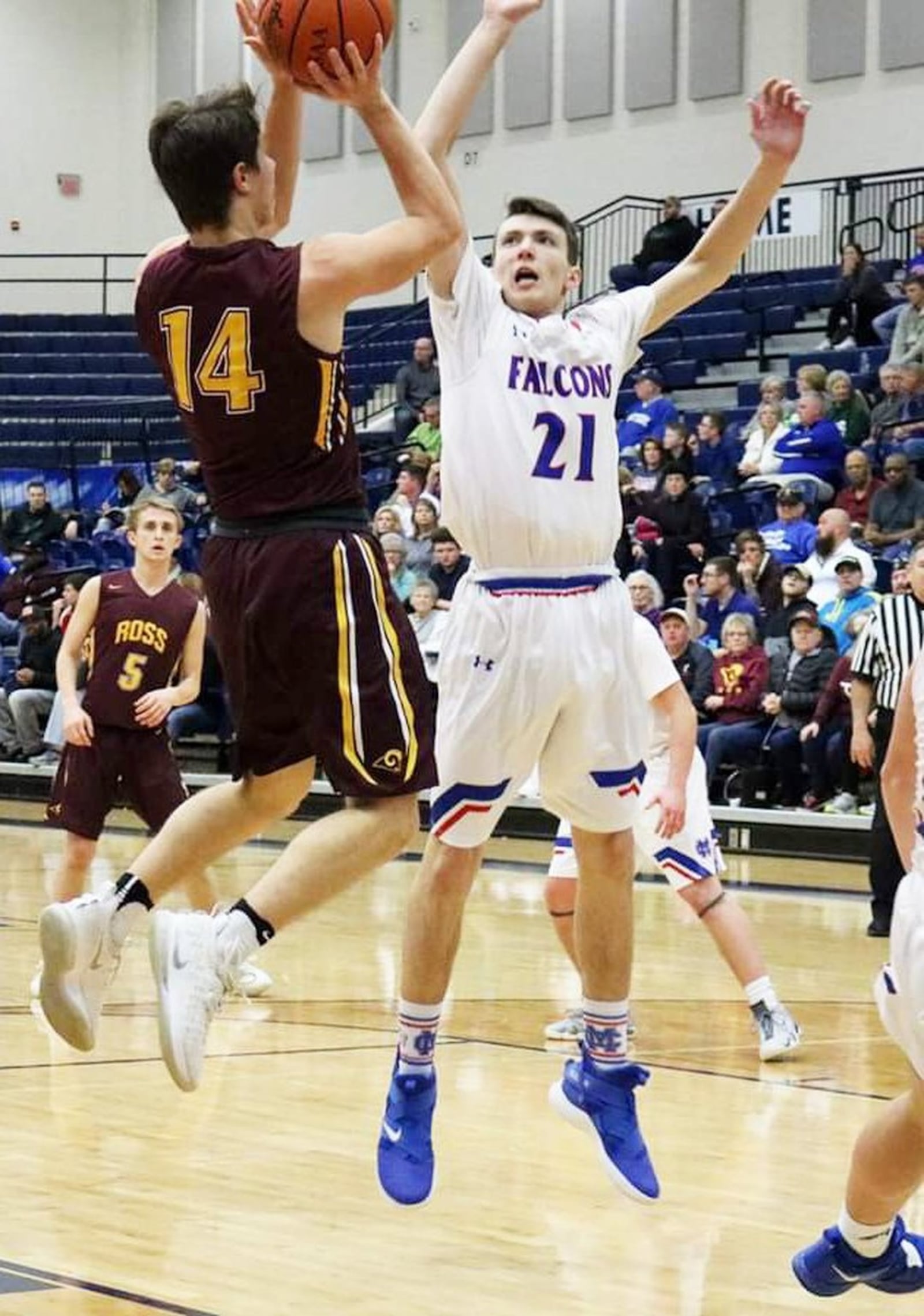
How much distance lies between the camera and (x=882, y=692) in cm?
1059

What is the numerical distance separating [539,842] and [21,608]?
707 centimetres

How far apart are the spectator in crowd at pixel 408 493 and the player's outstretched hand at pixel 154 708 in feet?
28.3

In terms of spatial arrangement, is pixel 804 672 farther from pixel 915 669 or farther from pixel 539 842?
pixel 915 669

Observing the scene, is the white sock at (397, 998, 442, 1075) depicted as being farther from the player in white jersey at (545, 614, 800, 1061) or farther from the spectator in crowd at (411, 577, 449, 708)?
the spectator in crowd at (411, 577, 449, 708)

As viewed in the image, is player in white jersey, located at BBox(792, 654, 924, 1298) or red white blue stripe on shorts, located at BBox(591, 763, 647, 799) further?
red white blue stripe on shorts, located at BBox(591, 763, 647, 799)

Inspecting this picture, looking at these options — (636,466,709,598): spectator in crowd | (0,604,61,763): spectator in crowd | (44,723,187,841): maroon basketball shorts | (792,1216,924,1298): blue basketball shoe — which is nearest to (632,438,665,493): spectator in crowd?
(636,466,709,598): spectator in crowd

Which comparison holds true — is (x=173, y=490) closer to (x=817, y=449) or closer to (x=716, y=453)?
(x=716, y=453)

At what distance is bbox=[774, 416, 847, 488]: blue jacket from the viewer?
1639 cm

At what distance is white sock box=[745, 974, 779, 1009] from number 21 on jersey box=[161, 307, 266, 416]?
145 inches

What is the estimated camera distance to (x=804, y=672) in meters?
14.1

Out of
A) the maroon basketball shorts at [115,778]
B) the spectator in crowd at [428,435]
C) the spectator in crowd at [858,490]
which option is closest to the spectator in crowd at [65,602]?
the spectator in crowd at [428,435]


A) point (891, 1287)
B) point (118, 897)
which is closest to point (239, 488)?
point (118, 897)

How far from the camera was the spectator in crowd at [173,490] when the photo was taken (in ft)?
68.1

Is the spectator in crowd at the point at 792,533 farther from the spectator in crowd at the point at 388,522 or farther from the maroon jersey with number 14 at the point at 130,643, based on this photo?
the maroon jersey with number 14 at the point at 130,643
